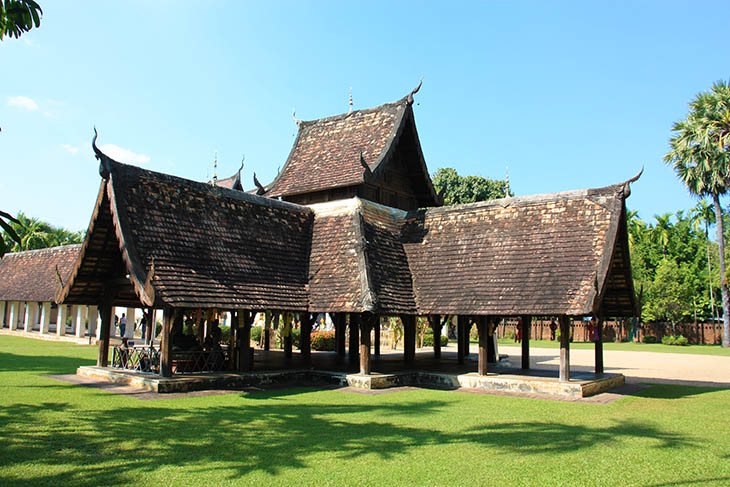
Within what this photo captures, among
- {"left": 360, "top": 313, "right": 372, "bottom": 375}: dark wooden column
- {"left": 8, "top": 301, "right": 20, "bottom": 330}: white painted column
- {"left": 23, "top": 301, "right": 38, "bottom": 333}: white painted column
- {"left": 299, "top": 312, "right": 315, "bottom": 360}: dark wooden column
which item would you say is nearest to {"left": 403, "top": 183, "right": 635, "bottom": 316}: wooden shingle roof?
{"left": 360, "top": 313, "right": 372, "bottom": 375}: dark wooden column

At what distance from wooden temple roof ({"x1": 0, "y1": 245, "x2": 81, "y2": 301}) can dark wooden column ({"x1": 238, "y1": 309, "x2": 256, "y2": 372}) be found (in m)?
20.0

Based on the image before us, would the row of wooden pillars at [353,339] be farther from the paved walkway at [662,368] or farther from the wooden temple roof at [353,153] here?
the wooden temple roof at [353,153]

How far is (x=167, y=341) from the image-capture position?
1284 centimetres

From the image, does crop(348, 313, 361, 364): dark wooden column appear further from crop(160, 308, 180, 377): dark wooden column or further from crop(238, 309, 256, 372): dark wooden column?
crop(160, 308, 180, 377): dark wooden column

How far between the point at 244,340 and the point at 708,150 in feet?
109

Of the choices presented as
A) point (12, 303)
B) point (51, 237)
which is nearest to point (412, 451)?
point (12, 303)

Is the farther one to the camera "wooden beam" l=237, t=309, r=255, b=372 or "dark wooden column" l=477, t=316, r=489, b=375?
"dark wooden column" l=477, t=316, r=489, b=375

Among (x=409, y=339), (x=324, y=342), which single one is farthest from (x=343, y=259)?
(x=324, y=342)

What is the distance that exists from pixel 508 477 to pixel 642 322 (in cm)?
4349

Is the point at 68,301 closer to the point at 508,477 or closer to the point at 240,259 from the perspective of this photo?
the point at 240,259

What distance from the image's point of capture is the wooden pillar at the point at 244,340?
14.7 m

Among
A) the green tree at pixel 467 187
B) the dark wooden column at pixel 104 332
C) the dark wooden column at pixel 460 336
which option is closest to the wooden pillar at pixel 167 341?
the dark wooden column at pixel 104 332

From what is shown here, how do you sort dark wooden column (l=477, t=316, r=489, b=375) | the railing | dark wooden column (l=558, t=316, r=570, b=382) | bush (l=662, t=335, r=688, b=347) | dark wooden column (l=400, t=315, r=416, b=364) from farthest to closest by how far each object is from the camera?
bush (l=662, t=335, r=688, b=347)
dark wooden column (l=400, t=315, r=416, b=364)
dark wooden column (l=477, t=316, r=489, b=375)
the railing
dark wooden column (l=558, t=316, r=570, b=382)

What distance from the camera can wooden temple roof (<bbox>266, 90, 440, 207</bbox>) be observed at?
1884cm
